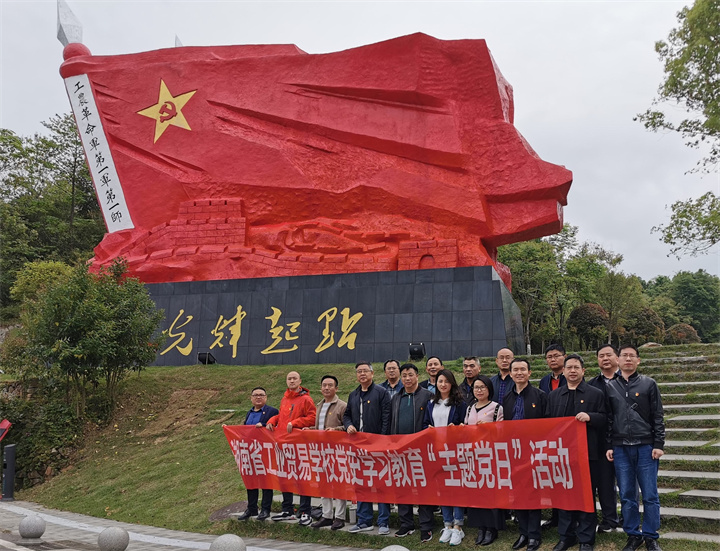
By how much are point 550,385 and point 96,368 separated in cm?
702

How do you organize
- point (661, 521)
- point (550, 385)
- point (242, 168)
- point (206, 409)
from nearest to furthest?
point (661, 521)
point (550, 385)
point (206, 409)
point (242, 168)

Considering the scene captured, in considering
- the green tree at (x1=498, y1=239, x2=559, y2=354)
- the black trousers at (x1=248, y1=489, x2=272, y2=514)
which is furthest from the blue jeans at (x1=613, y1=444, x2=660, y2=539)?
the green tree at (x1=498, y1=239, x2=559, y2=354)

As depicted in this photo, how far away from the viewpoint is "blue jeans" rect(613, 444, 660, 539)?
3781 millimetres

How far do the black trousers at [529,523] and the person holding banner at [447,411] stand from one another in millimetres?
434

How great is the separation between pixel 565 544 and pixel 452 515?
32.1 inches

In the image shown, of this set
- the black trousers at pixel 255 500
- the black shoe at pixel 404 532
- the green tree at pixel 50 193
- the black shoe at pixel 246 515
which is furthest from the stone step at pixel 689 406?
the green tree at pixel 50 193

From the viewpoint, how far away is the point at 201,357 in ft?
36.3

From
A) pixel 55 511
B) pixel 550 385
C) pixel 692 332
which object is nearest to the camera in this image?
pixel 550 385

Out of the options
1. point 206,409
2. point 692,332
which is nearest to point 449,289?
point 206,409

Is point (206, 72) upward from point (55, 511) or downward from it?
upward

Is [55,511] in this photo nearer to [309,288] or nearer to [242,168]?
[309,288]

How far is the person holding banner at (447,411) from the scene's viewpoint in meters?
4.50

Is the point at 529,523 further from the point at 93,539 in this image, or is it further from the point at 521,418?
the point at 93,539

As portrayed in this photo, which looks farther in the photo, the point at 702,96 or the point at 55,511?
the point at 702,96
